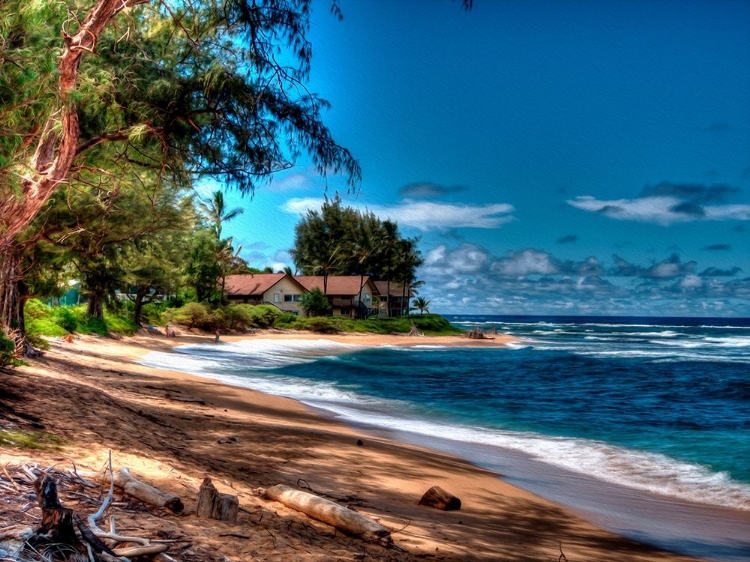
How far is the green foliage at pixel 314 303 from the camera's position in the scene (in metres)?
68.8

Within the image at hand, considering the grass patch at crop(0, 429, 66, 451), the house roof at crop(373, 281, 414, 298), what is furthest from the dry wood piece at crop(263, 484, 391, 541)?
the house roof at crop(373, 281, 414, 298)

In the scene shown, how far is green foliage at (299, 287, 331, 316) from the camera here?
68.8 meters

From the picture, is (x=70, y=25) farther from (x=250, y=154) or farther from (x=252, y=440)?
(x=252, y=440)

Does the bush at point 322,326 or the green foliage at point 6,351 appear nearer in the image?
the green foliage at point 6,351

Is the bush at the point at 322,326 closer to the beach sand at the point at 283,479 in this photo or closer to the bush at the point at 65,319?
the bush at the point at 65,319

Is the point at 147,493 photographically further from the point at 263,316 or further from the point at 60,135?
the point at 263,316

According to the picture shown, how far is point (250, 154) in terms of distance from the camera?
28.9ft

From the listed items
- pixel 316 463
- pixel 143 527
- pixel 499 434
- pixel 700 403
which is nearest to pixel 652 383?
pixel 700 403

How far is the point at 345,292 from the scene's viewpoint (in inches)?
2977

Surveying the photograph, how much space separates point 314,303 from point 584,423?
54217 mm

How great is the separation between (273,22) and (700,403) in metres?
19.1

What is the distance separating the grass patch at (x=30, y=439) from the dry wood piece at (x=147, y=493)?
4.13 feet

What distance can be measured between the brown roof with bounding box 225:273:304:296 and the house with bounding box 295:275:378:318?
4696mm

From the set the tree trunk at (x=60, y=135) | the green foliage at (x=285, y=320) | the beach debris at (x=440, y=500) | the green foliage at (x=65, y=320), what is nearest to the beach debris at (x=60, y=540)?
the beach debris at (x=440, y=500)
